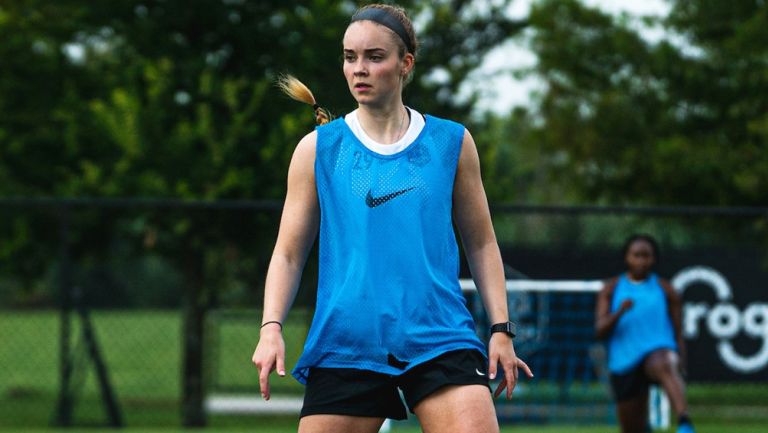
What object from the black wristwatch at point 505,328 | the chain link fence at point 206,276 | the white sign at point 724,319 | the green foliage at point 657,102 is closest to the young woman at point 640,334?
the chain link fence at point 206,276

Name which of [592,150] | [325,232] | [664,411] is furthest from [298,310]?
[325,232]

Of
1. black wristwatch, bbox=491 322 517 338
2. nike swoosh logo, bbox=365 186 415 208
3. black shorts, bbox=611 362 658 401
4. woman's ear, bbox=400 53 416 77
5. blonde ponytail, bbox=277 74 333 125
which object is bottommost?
black shorts, bbox=611 362 658 401

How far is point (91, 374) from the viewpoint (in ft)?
44.2

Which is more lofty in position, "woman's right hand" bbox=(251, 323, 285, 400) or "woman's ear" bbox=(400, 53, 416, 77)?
"woman's ear" bbox=(400, 53, 416, 77)

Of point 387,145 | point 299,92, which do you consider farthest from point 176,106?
point 387,145

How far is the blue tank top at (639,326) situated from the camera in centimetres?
973

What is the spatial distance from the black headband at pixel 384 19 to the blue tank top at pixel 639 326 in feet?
20.6

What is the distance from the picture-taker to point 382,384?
371 centimetres

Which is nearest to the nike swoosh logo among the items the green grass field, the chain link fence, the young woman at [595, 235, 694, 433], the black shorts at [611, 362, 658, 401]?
the young woman at [595, 235, 694, 433]

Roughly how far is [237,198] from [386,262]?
33.2 feet

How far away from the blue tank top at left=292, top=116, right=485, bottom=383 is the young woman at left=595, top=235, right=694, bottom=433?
5948 millimetres

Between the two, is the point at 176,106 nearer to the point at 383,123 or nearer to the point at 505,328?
the point at 383,123

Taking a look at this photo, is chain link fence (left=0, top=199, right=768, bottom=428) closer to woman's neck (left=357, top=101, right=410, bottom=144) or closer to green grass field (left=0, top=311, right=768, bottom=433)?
green grass field (left=0, top=311, right=768, bottom=433)

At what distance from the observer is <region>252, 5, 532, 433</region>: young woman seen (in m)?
3.68
